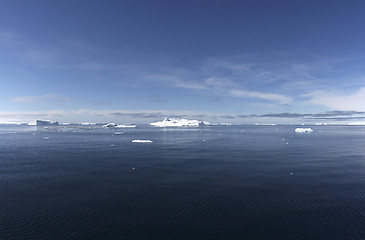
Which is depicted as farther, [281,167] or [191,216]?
[281,167]

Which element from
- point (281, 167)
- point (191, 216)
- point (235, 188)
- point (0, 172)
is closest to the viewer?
point (191, 216)

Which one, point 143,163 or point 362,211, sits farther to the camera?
point 143,163

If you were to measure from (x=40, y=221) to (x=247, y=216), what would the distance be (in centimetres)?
1876

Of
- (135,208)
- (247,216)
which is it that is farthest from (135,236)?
(247,216)

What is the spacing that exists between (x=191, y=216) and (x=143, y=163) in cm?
2540

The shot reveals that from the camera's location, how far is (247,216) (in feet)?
67.2

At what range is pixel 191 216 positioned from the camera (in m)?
20.4

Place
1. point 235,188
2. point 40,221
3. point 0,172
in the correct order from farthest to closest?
1. point 0,172
2. point 235,188
3. point 40,221

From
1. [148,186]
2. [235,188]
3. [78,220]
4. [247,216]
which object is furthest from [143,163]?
[247,216]

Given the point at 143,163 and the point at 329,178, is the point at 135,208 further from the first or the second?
the point at 329,178

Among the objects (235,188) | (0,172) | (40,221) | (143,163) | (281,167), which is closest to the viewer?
(40,221)

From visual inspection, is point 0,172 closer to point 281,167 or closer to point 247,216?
point 247,216

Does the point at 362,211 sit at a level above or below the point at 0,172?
below

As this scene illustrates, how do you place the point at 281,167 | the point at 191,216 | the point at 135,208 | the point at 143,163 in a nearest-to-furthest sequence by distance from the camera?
1. the point at 191,216
2. the point at 135,208
3. the point at 281,167
4. the point at 143,163
